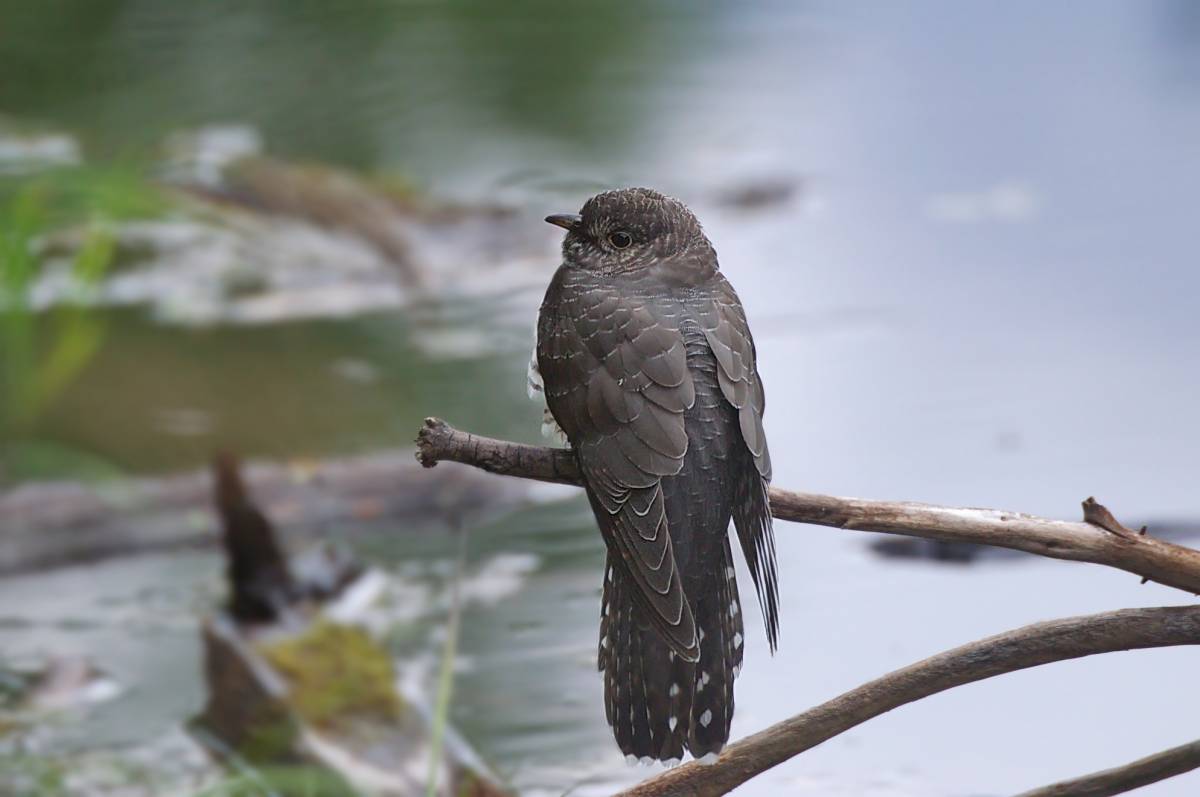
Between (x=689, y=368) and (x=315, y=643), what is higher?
(x=689, y=368)

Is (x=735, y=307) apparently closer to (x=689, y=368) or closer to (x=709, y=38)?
(x=689, y=368)

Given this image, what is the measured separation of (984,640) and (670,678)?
44cm

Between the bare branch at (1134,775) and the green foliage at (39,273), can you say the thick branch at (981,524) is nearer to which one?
the bare branch at (1134,775)

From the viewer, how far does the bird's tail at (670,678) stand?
237cm

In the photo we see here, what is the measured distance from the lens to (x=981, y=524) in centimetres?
235

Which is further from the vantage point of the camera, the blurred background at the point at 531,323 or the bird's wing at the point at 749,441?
the blurred background at the point at 531,323

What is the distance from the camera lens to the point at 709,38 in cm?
809

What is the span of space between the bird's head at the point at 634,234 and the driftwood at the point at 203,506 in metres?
2.07

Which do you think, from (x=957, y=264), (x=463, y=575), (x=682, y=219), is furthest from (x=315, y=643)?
(x=957, y=264)

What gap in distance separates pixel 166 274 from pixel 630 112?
2094 millimetres

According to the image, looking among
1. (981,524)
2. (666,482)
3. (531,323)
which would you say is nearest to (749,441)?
(666,482)

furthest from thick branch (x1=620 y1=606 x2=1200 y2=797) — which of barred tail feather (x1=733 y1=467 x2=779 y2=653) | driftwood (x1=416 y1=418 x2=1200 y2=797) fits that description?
barred tail feather (x1=733 y1=467 x2=779 y2=653)

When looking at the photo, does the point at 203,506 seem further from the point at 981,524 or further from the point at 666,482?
the point at 981,524

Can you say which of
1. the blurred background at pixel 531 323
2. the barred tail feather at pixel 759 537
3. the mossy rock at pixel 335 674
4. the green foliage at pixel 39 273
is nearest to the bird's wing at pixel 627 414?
the barred tail feather at pixel 759 537
